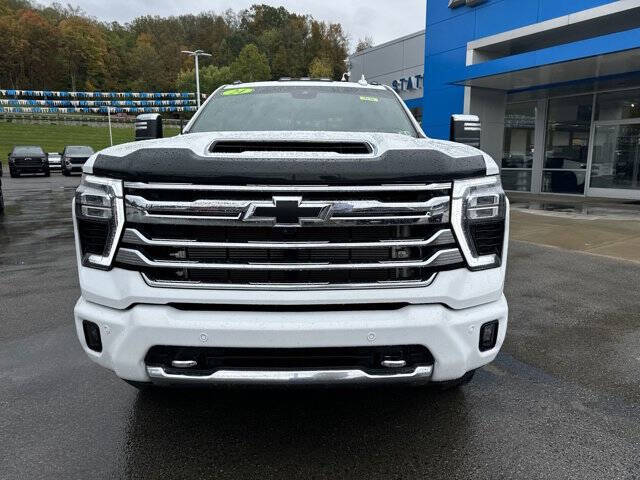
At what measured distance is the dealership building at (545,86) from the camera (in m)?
12.7

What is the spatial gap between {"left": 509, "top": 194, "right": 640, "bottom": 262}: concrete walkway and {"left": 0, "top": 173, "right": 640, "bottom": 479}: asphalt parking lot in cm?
385

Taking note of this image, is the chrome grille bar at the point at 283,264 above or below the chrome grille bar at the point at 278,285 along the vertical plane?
above

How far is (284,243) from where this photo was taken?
7.32 feet

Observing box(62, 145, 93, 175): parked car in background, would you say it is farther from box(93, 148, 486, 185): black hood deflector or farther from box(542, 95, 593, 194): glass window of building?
box(93, 148, 486, 185): black hood deflector

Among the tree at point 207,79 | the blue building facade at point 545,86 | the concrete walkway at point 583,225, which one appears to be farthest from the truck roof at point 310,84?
the tree at point 207,79

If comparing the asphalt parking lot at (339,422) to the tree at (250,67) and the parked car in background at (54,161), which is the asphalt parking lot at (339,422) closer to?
the parked car in background at (54,161)

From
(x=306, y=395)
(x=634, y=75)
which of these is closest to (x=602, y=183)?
(x=634, y=75)

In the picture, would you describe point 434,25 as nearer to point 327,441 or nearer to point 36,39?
point 327,441

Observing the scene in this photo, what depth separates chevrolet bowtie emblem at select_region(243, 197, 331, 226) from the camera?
2188mm

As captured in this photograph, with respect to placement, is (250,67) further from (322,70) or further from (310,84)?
(310,84)

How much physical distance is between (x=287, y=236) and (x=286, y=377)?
2.09 feet

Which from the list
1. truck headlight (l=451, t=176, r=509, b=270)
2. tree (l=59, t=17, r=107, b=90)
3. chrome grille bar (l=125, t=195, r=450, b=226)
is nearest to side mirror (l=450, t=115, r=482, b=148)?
truck headlight (l=451, t=176, r=509, b=270)

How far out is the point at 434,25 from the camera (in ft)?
58.4

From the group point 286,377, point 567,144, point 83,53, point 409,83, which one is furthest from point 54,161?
point 83,53
